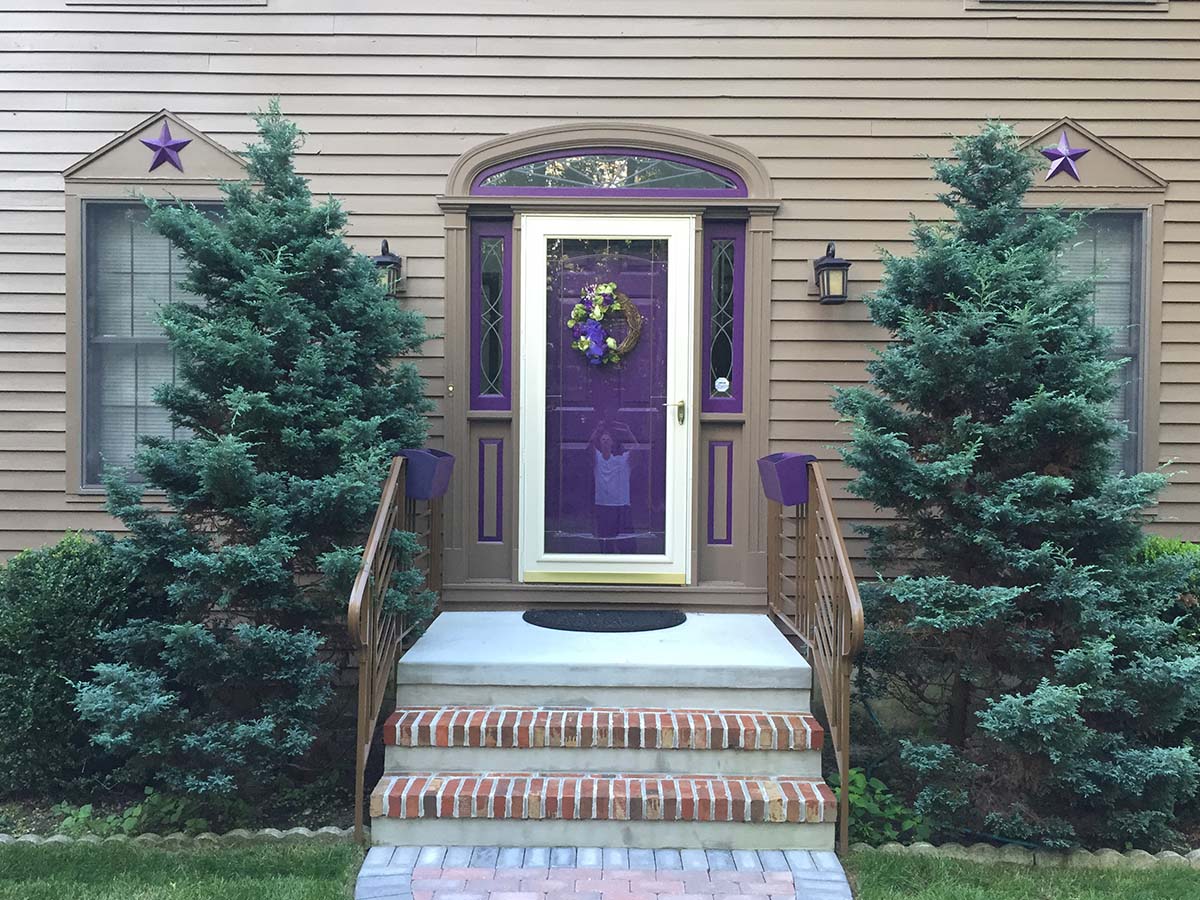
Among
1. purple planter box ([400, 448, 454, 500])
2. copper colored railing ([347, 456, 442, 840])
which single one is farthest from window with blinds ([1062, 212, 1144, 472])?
copper colored railing ([347, 456, 442, 840])

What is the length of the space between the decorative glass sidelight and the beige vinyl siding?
20 centimetres

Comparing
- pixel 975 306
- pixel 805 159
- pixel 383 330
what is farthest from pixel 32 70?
pixel 975 306

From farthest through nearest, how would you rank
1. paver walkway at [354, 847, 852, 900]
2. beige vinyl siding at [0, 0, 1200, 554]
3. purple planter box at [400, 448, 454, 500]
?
beige vinyl siding at [0, 0, 1200, 554] → purple planter box at [400, 448, 454, 500] → paver walkway at [354, 847, 852, 900]

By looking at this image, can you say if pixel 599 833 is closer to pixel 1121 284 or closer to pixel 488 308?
pixel 488 308

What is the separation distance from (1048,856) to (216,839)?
301 centimetres

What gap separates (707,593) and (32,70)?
4.42m

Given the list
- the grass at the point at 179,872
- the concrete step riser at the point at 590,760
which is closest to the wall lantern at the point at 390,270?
the concrete step riser at the point at 590,760

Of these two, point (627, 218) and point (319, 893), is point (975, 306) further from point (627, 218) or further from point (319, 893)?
point (319, 893)

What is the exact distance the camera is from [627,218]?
185 inches

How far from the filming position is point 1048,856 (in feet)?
10.8

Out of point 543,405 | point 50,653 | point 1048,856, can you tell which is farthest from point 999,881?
point 50,653

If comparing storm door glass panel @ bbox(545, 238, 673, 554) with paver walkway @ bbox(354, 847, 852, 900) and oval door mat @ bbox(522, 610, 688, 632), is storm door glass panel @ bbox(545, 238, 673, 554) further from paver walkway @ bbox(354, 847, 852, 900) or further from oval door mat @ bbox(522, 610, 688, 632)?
paver walkway @ bbox(354, 847, 852, 900)

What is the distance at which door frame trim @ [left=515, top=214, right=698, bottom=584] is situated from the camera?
Answer: 4.70 m

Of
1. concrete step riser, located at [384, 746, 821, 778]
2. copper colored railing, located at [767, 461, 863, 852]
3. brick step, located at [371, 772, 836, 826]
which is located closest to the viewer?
brick step, located at [371, 772, 836, 826]
